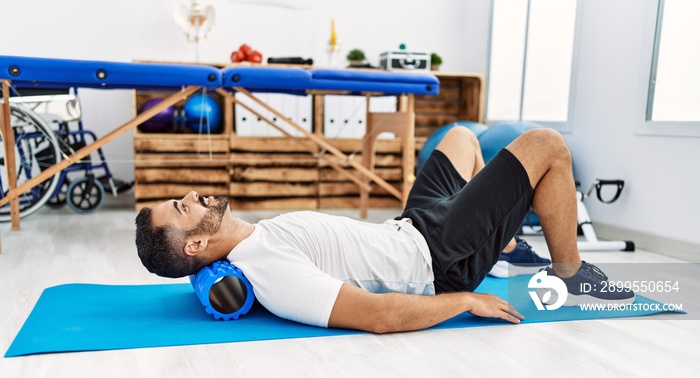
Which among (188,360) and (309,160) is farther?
(309,160)

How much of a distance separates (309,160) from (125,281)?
187 cm

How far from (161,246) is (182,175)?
2.46 metres

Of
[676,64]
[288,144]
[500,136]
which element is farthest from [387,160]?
[676,64]

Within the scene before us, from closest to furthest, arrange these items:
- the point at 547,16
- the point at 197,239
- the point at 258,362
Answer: the point at 258,362, the point at 197,239, the point at 547,16

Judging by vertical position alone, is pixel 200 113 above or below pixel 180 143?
above

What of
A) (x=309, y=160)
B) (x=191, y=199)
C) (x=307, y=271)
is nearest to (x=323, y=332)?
(x=307, y=271)

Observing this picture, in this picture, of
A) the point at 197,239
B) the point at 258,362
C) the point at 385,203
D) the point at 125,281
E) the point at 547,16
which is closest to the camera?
the point at 258,362

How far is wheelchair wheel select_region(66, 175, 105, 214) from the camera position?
385 centimetres

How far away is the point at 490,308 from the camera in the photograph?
5.75 feet

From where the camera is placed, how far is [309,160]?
3980 mm

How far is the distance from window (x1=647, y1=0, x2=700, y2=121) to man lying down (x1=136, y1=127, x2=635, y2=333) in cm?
144

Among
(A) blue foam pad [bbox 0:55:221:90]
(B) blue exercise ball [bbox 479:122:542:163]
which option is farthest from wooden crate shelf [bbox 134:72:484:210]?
(A) blue foam pad [bbox 0:55:221:90]

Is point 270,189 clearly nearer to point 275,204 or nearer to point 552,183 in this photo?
point 275,204

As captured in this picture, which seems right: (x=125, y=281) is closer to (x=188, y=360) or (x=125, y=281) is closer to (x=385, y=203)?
(x=188, y=360)
